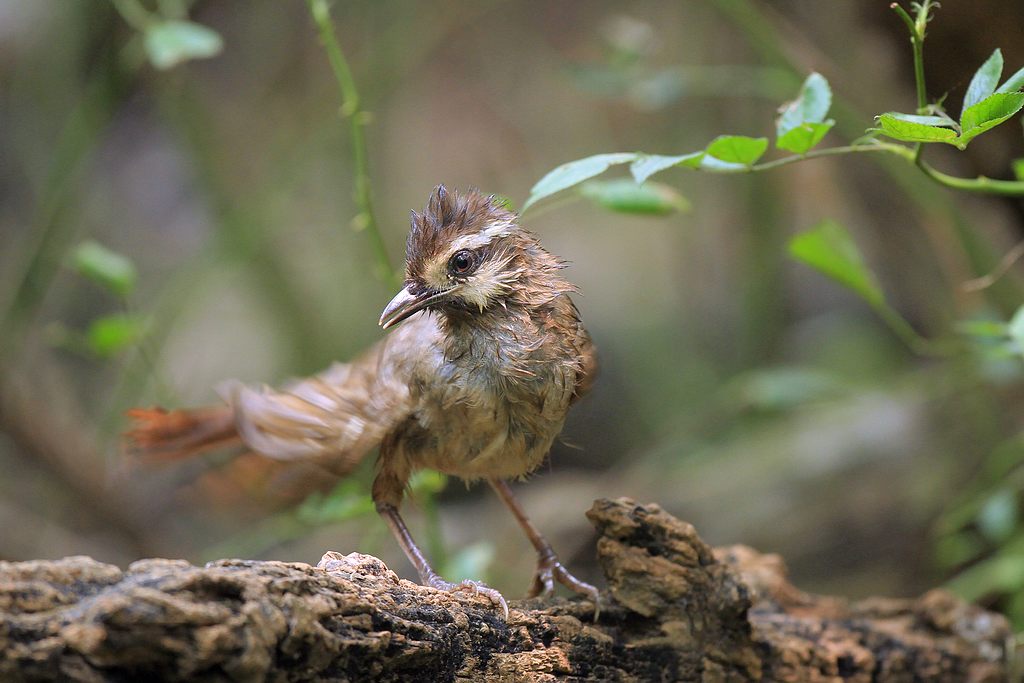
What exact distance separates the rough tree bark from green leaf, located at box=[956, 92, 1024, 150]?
1098 mm

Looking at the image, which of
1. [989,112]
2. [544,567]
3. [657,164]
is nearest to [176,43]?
[657,164]

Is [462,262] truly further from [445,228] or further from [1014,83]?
[1014,83]

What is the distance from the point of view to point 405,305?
233 centimetres

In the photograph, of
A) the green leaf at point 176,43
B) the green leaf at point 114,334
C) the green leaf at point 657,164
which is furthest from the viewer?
the green leaf at point 114,334

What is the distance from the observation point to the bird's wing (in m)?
2.39

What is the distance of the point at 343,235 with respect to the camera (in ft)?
24.7

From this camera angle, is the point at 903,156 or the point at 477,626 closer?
the point at 477,626

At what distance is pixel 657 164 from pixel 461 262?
669 millimetres

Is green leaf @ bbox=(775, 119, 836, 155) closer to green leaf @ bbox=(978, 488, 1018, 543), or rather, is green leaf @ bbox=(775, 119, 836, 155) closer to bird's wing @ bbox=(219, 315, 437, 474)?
bird's wing @ bbox=(219, 315, 437, 474)

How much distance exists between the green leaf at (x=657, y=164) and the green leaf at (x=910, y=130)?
34 cm

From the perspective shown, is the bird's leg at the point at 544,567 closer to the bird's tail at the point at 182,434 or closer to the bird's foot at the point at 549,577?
the bird's foot at the point at 549,577

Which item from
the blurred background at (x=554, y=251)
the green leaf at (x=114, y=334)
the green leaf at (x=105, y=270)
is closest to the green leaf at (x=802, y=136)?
the blurred background at (x=554, y=251)

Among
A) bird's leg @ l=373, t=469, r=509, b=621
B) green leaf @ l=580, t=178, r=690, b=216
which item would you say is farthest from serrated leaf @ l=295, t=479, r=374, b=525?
green leaf @ l=580, t=178, r=690, b=216

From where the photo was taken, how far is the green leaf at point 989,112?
62.0 inches
